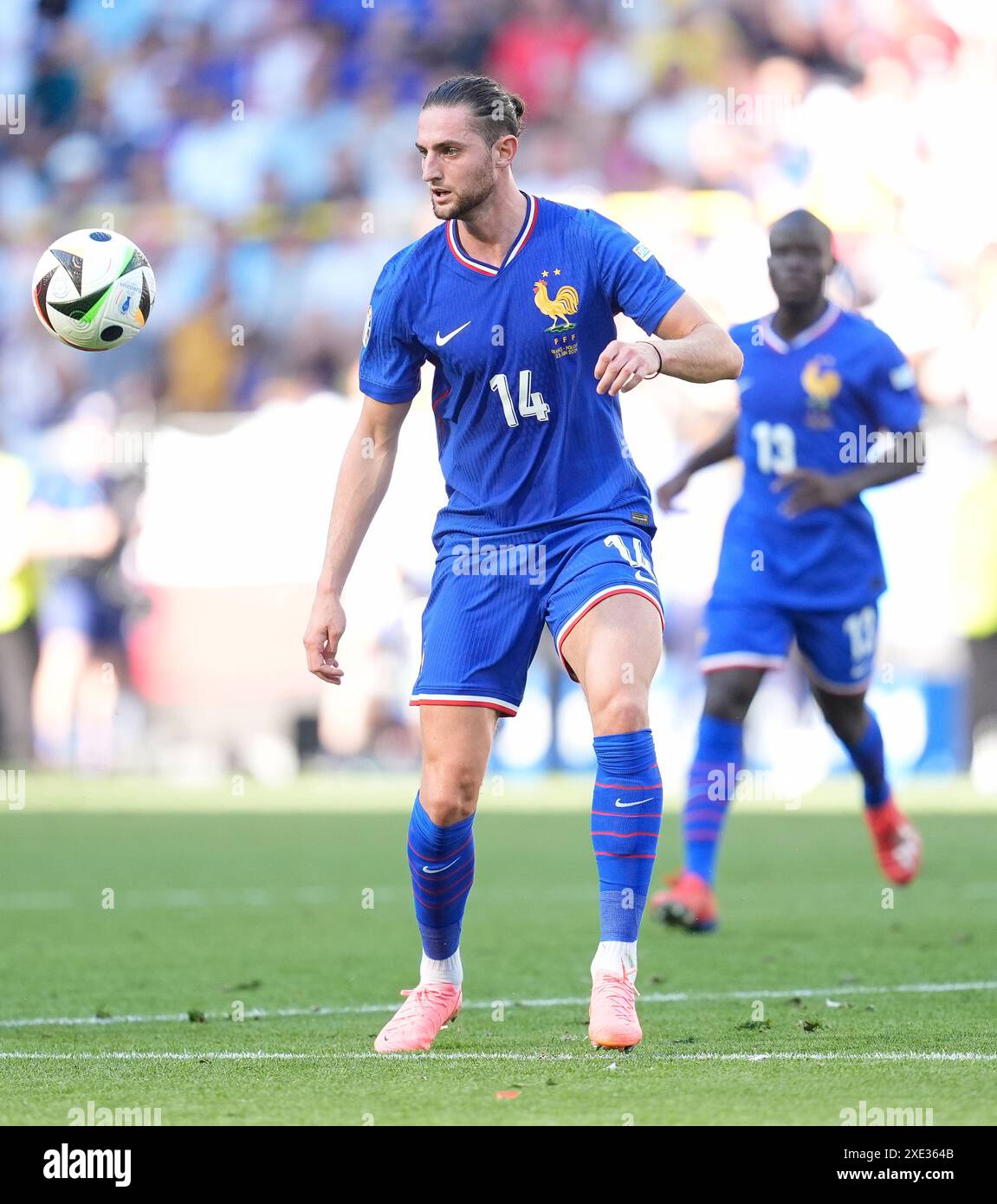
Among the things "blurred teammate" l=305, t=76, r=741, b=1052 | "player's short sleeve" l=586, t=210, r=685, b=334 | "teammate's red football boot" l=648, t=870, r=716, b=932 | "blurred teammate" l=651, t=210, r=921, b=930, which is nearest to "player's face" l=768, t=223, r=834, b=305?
"blurred teammate" l=651, t=210, r=921, b=930

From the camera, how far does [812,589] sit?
26.6 feet

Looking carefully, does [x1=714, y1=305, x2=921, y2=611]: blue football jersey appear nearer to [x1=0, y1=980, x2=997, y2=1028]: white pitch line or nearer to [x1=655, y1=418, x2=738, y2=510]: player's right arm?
[x1=655, y1=418, x2=738, y2=510]: player's right arm

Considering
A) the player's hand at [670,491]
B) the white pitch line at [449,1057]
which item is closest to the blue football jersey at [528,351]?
the white pitch line at [449,1057]

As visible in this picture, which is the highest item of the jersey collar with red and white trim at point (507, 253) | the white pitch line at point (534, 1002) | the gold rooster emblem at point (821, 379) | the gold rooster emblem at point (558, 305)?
the gold rooster emblem at point (821, 379)

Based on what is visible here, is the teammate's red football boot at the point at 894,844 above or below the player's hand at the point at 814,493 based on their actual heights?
below

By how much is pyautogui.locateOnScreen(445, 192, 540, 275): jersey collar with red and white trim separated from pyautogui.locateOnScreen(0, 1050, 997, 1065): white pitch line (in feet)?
6.20

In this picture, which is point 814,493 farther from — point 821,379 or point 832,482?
point 821,379

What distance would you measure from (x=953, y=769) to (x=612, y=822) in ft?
39.1

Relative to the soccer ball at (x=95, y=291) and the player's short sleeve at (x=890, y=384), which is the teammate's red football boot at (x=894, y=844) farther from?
the soccer ball at (x=95, y=291)

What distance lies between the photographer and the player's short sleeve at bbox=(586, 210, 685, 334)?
4980 millimetres

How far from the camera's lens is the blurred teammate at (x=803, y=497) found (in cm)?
789

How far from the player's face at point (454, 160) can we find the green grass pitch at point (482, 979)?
6.64ft
